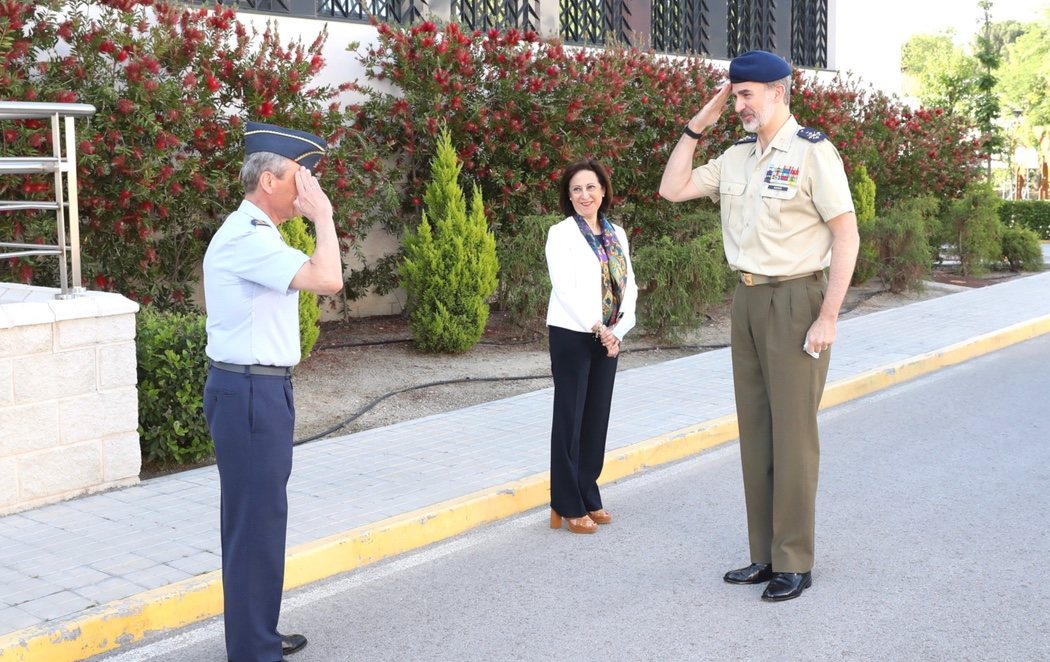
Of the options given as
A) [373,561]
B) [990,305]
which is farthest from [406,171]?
[990,305]

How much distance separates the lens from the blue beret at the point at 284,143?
3762 millimetres

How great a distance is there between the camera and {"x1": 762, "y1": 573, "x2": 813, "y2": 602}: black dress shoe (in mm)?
4785

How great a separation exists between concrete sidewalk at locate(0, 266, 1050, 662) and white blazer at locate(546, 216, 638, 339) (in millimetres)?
1131

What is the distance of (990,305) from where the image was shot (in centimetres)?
1492

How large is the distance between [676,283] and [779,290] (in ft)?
22.9

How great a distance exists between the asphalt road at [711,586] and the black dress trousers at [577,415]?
0.84 feet

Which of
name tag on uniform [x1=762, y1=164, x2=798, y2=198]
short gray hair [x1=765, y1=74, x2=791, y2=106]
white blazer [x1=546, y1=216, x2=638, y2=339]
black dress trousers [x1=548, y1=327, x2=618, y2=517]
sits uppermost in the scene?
short gray hair [x1=765, y1=74, x2=791, y2=106]

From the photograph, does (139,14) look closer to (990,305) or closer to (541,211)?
(541,211)

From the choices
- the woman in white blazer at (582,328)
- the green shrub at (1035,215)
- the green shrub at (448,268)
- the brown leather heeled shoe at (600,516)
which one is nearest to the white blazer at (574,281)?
the woman in white blazer at (582,328)

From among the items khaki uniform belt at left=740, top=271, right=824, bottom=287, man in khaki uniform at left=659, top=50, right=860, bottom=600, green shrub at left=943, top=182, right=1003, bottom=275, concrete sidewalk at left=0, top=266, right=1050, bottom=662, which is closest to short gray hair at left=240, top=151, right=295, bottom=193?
concrete sidewalk at left=0, top=266, right=1050, bottom=662

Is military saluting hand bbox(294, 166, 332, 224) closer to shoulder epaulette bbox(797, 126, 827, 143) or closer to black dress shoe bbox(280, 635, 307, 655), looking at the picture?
black dress shoe bbox(280, 635, 307, 655)

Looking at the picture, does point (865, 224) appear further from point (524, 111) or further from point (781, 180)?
point (781, 180)

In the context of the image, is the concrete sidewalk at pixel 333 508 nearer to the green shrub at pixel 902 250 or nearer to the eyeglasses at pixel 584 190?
the eyeglasses at pixel 584 190

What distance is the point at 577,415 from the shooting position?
18.8 feet
